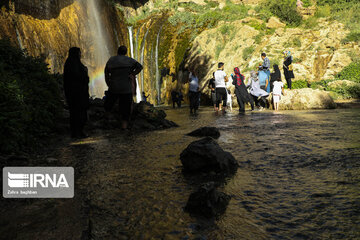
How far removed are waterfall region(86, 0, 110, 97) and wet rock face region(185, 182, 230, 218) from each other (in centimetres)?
2357

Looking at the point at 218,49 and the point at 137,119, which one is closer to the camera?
the point at 137,119

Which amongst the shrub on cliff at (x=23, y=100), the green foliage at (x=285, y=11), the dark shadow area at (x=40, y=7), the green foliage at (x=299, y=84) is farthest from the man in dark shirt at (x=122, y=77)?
the green foliage at (x=285, y=11)

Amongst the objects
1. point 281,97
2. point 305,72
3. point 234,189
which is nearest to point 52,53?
point 281,97

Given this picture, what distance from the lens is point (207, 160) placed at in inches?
107

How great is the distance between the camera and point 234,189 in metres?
2.17

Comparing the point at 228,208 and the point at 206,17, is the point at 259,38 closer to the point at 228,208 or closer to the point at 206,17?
the point at 206,17

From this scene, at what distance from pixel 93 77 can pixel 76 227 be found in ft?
80.1

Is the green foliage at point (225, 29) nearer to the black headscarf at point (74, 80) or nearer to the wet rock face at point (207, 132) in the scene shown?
the black headscarf at point (74, 80)

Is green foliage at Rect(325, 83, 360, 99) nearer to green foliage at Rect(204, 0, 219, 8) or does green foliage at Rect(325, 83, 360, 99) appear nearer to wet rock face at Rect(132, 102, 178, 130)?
wet rock face at Rect(132, 102, 178, 130)

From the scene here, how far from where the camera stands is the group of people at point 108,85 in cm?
586

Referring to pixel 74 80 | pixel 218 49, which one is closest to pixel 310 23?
pixel 218 49

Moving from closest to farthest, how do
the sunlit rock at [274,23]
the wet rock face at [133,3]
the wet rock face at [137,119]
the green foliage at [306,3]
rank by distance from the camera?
the wet rock face at [137,119] → the sunlit rock at [274,23] → the green foliage at [306,3] → the wet rock face at [133,3]

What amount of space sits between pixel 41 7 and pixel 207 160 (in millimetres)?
22001

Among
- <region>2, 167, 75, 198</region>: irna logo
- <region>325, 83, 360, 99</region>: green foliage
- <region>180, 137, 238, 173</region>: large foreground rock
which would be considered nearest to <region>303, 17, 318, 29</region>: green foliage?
<region>325, 83, 360, 99</region>: green foliage
